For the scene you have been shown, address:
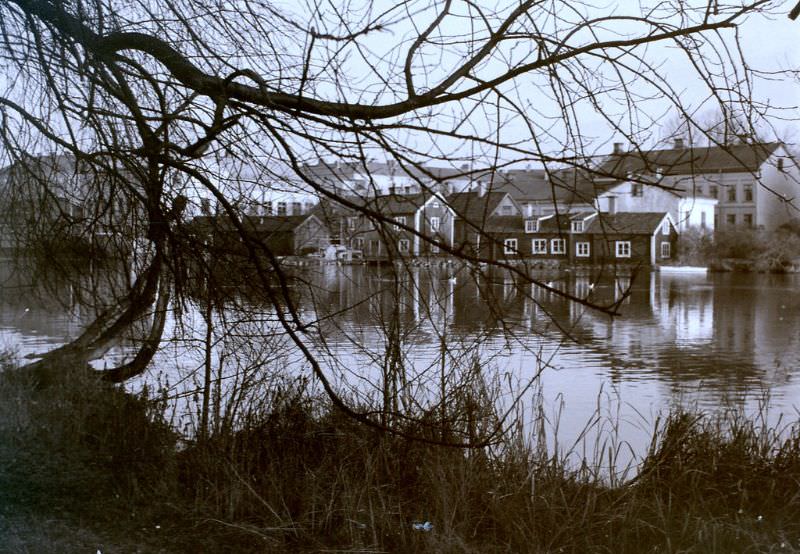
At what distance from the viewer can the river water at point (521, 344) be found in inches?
201

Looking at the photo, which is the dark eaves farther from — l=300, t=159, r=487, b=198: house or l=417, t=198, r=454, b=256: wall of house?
l=417, t=198, r=454, b=256: wall of house

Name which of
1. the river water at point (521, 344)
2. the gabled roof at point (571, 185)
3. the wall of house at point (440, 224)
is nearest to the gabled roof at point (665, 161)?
the gabled roof at point (571, 185)

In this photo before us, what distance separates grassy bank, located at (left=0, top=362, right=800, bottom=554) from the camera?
13.7 ft

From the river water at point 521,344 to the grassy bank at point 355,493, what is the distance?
0.38 meters

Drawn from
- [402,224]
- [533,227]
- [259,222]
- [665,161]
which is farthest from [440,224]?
[533,227]

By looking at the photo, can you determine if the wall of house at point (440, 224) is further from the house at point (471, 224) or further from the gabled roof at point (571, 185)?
the gabled roof at point (571, 185)

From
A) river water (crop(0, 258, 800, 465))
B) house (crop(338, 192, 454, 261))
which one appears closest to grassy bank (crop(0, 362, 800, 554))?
river water (crop(0, 258, 800, 465))

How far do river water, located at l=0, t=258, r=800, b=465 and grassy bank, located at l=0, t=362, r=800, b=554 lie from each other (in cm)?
38

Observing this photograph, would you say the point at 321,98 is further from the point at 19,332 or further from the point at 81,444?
the point at 19,332

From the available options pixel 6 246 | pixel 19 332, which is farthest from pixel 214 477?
pixel 19 332

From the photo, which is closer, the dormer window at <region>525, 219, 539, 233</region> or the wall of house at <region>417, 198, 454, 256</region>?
the wall of house at <region>417, 198, 454, 256</region>

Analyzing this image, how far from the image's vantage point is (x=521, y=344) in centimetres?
474

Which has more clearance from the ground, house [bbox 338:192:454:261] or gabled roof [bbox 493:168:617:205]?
gabled roof [bbox 493:168:617:205]

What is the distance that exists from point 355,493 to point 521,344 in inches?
46.9
